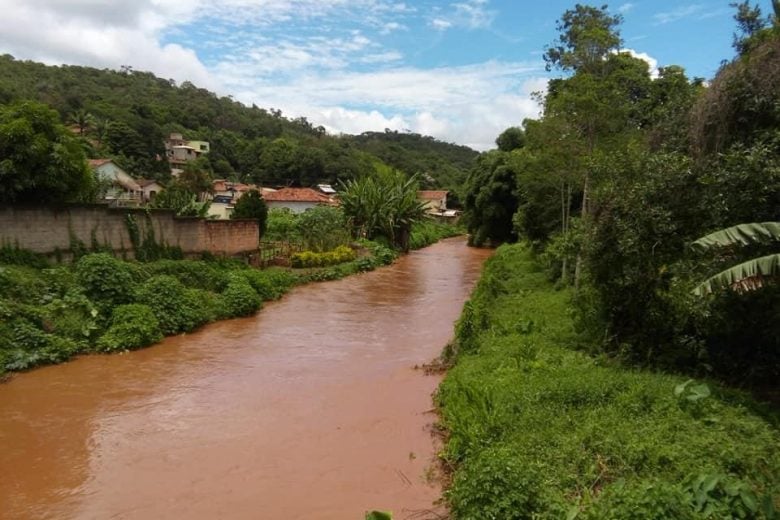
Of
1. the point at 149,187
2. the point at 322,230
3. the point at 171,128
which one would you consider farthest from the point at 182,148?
the point at 322,230

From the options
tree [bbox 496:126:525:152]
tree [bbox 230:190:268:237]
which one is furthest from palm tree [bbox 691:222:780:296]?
tree [bbox 496:126:525:152]

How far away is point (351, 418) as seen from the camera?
28.9 feet

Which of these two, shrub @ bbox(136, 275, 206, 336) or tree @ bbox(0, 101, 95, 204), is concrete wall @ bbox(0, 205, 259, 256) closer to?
tree @ bbox(0, 101, 95, 204)

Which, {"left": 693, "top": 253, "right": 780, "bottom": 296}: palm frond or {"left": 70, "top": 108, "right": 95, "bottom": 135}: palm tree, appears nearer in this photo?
{"left": 693, "top": 253, "right": 780, "bottom": 296}: palm frond

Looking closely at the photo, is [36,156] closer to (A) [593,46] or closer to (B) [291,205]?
(A) [593,46]

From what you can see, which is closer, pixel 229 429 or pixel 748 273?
pixel 748 273

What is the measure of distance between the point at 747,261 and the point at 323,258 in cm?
1930

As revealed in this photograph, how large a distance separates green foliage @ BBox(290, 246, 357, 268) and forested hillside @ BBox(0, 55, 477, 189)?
66.2ft

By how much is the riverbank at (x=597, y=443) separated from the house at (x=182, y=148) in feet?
207

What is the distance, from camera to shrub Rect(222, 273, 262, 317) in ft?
51.8

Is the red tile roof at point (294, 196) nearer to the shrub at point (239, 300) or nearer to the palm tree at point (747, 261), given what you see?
the shrub at point (239, 300)

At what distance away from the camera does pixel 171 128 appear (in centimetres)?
7038

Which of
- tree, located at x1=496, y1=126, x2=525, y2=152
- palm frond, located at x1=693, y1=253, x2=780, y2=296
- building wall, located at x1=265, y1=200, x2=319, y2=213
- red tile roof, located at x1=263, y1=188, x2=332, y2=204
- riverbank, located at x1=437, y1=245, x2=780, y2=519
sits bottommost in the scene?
riverbank, located at x1=437, y1=245, x2=780, y2=519

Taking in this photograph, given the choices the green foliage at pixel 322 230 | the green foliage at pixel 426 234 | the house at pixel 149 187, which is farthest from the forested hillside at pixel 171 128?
the green foliage at pixel 322 230
